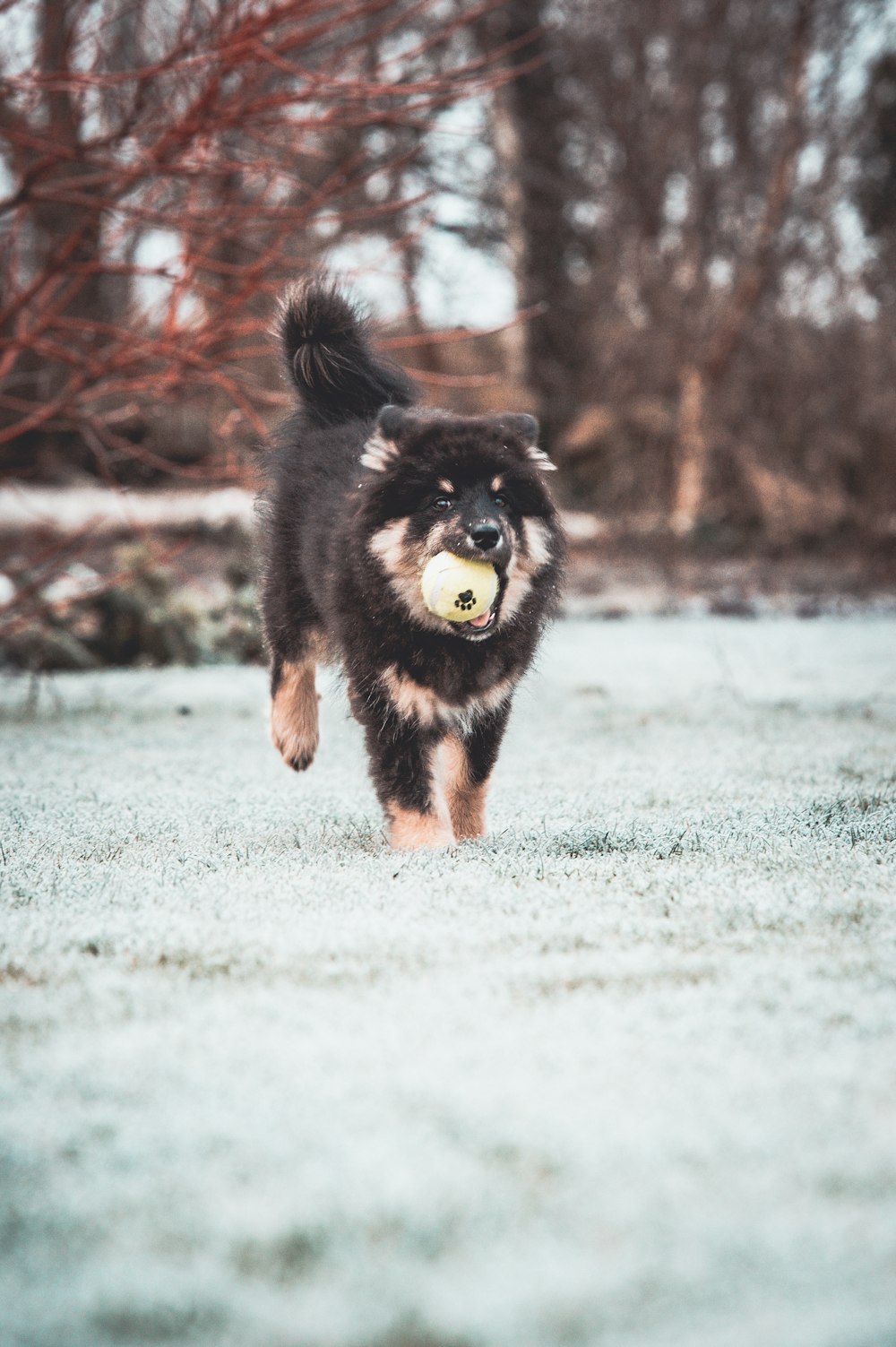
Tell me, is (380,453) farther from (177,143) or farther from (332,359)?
(177,143)

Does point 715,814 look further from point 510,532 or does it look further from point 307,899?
point 307,899

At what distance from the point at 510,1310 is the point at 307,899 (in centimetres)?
127

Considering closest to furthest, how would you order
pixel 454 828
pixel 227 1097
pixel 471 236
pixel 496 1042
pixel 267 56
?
pixel 227 1097 < pixel 496 1042 < pixel 267 56 < pixel 454 828 < pixel 471 236

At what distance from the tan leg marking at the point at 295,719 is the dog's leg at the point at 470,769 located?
2.70 feet

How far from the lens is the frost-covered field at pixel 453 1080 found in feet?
4.16

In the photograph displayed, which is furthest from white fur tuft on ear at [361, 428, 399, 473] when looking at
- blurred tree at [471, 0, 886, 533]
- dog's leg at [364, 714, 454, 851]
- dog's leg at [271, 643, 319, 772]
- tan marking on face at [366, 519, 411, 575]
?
blurred tree at [471, 0, 886, 533]

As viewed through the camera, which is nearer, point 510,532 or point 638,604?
point 510,532

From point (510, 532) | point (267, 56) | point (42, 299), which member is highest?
point (267, 56)

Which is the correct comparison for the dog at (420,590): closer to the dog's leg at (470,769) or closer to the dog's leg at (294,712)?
the dog's leg at (470,769)

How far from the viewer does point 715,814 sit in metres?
3.20

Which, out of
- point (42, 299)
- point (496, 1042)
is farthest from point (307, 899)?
point (42, 299)

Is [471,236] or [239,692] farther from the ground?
[471,236]

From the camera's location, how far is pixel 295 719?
13.6 ft

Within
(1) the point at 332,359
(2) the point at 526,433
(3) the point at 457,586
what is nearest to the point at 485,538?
(3) the point at 457,586
